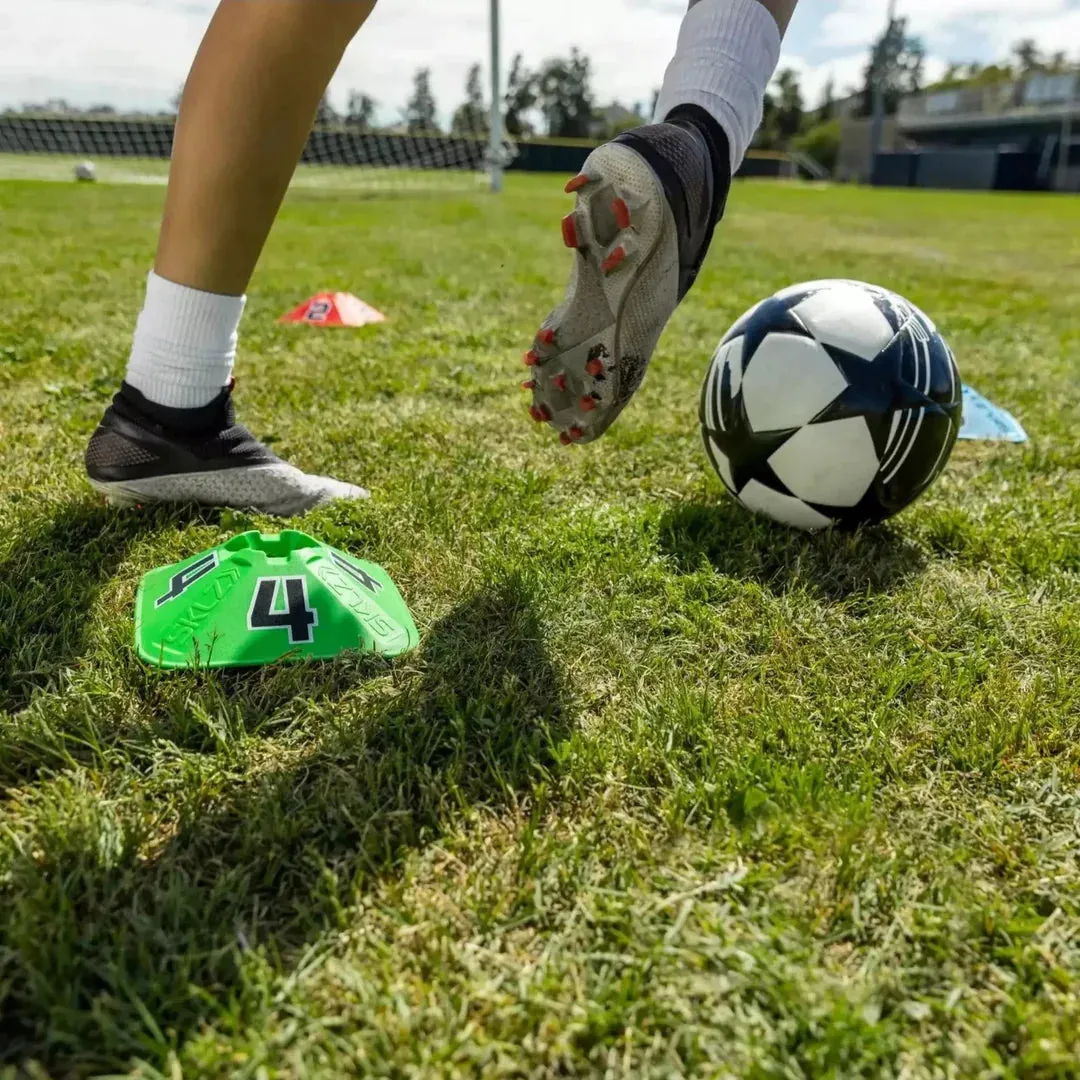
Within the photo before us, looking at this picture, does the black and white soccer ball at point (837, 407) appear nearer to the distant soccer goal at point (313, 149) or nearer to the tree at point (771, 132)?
the distant soccer goal at point (313, 149)

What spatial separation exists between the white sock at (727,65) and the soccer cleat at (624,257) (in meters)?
0.06

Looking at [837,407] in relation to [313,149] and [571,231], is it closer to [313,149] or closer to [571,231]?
[571,231]

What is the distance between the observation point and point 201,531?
7.40 ft

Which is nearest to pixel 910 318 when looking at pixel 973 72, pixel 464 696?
pixel 464 696

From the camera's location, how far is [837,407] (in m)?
2.26

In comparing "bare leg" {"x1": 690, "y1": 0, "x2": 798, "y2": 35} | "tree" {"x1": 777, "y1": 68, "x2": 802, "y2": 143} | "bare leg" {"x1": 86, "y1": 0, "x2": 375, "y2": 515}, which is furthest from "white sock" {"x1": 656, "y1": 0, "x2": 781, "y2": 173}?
"tree" {"x1": 777, "y1": 68, "x2": 802, "y2": 143}

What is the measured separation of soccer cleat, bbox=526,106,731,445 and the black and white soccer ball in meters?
0.46

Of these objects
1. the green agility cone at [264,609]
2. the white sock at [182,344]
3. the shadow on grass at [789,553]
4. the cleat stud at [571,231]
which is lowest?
the shadow on grass at [789,553]

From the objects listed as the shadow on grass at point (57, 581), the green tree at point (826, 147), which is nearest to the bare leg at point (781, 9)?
the shadow on grass at point (57, 581)

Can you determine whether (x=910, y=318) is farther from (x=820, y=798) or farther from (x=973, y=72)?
(x=973, y=72)

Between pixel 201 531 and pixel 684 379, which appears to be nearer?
pixel 201 531

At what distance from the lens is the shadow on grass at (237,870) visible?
105 cm

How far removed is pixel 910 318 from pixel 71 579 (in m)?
2.04

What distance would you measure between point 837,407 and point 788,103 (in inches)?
3158
